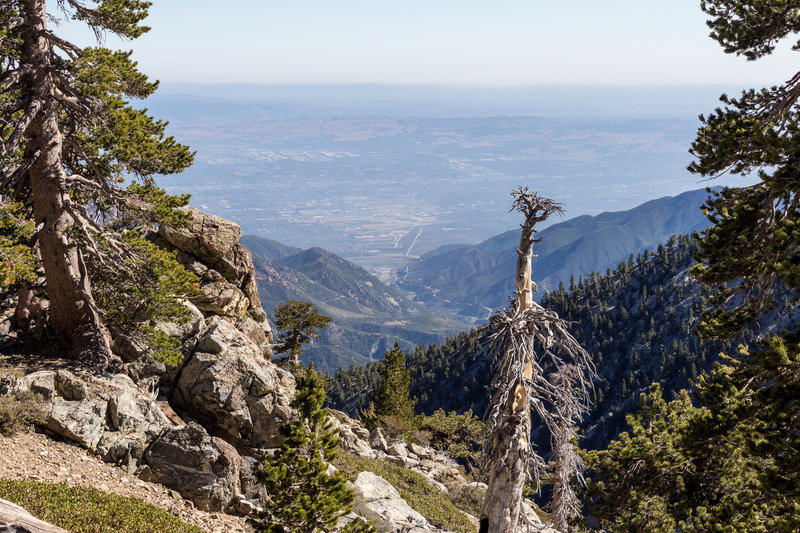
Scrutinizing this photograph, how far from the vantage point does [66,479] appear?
14023mm

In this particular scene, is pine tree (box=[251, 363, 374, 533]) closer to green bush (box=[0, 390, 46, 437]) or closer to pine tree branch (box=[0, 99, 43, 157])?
green bush (box=[0, 390, 46, 437])

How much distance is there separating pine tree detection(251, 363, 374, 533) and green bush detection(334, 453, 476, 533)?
702 centimetres

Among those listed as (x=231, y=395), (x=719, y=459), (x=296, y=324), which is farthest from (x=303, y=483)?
(x=296, y=324)

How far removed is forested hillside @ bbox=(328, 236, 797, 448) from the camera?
155000mm

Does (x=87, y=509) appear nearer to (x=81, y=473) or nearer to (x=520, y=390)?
(x=81, y=473)

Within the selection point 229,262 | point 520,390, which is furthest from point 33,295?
point 520,390

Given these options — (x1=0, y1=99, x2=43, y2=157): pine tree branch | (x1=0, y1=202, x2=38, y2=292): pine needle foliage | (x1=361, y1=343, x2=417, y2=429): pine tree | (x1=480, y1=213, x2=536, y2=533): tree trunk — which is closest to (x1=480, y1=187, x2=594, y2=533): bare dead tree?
(x1=480, y1=213, x2=536, y2=533): tree trunk

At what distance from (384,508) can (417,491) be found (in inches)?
288

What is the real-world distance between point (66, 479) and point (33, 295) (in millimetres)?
9091

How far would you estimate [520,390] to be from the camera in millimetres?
9219

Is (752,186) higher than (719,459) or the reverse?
higher

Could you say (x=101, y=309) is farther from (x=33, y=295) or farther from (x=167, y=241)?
(x=167, y=241)

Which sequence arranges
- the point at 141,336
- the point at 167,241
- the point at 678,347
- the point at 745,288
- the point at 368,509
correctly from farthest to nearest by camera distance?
the point at 678,347, the point at 167,241, the point at 368,509, the point at 141,336, the point at 745,288

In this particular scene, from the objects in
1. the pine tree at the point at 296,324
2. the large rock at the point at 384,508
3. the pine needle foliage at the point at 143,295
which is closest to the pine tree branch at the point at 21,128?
the pine needle foliage at the point at 143,295
